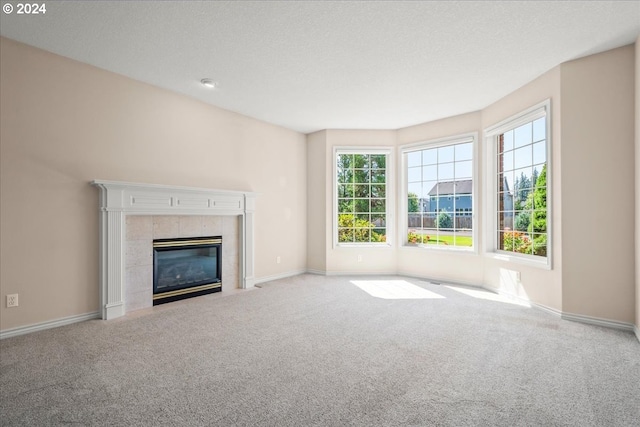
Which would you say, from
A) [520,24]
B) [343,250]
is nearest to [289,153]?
[343,250]

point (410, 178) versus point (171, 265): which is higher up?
point (410, 178)

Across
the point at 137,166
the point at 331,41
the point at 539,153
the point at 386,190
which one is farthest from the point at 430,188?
the point at 137,166

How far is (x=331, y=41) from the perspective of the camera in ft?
10.0

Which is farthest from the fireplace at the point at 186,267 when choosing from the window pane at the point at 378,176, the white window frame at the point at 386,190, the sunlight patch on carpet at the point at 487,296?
the sunlight patch on carpet at the point at 487,296

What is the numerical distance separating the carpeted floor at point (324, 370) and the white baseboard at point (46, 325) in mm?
110

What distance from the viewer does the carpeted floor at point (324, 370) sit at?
187cm

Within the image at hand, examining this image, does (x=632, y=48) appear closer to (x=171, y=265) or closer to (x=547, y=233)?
(x=547, y=233)

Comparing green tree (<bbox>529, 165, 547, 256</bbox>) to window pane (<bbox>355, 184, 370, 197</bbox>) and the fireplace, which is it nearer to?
window pane (<bbox>355, 184, 370, 197</bbox>)

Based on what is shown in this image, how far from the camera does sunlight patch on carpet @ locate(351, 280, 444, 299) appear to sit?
4.51 meters

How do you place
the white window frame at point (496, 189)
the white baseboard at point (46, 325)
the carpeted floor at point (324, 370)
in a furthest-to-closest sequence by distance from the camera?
the white window frame at point (496, 189) < the white baseboard at point (46, 325) < the carpeted floor at point (324, 370)

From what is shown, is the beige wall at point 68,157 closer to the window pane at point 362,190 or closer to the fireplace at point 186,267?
the fireplace at point 186,267

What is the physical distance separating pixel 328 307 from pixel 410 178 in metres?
3.12

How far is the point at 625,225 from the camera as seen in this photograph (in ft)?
10.5

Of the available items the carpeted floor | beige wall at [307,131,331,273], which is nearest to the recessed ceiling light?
beige wall at [307,131,331,273]
